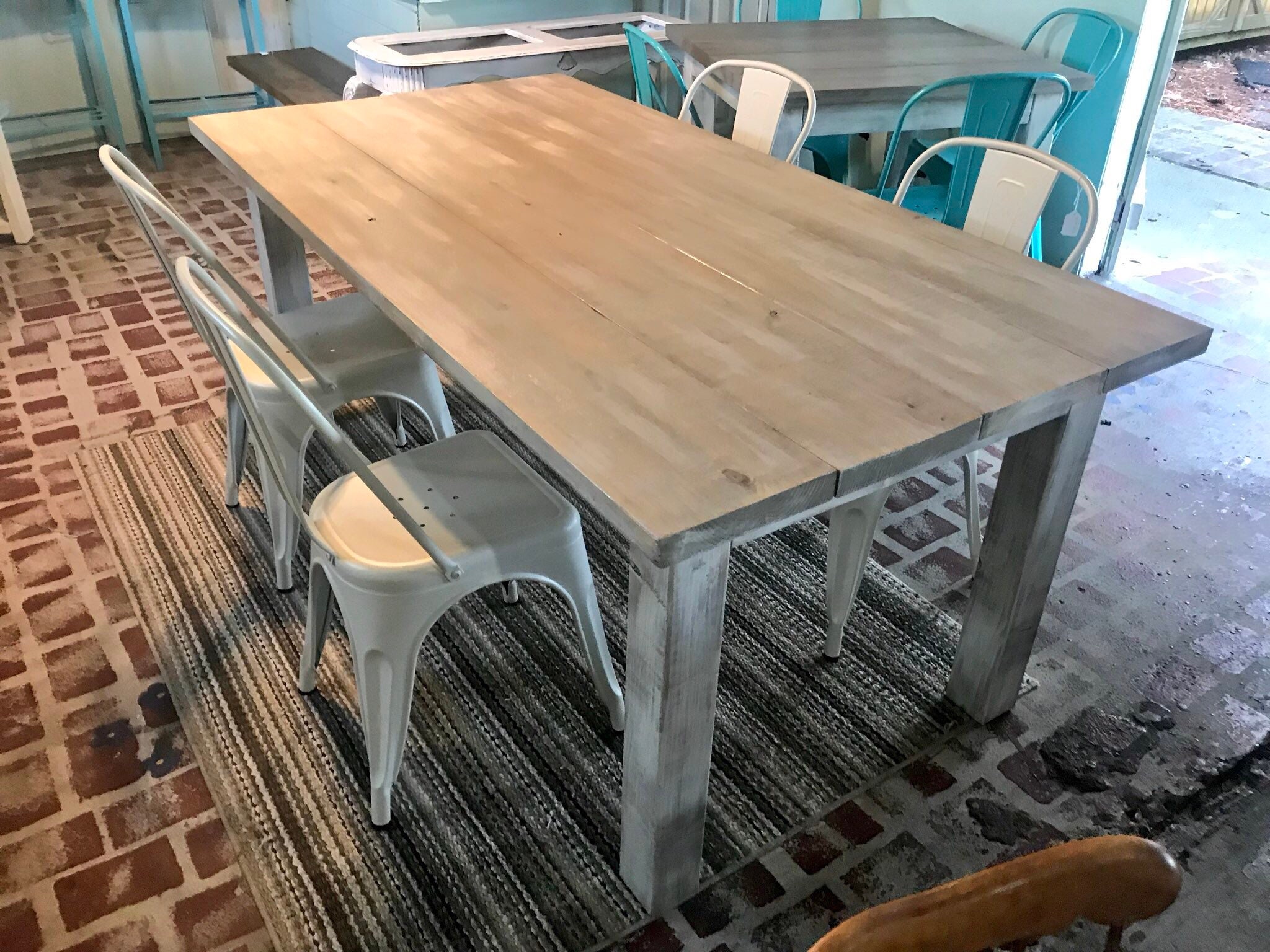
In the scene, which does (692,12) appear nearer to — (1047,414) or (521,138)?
(521,138)

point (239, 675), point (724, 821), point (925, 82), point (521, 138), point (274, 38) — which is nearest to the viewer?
point (724, 821)

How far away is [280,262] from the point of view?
2340 mm

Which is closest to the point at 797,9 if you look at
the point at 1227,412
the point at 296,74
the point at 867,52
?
the point at 867,52

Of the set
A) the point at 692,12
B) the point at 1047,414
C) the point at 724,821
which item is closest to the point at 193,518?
the point at 724,821

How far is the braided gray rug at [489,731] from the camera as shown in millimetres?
1475

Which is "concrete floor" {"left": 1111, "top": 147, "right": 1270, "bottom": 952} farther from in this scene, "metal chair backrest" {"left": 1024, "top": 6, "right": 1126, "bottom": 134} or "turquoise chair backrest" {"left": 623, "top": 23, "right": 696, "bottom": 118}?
"turquoise chair backrest" {"left": 623, "top": 23, "right": 696, "bottom": 118}

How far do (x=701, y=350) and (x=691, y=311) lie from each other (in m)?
0.12

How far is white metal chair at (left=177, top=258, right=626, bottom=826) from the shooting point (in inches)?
55.7

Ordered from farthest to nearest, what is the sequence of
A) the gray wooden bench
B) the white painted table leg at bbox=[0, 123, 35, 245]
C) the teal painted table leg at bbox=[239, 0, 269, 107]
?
1. the teal painted table leg at bbox=[239, 0, 269, 107]
2. the gray wooden bench
3. the white painted table leg at bbox=[0, 123, 35, 245]

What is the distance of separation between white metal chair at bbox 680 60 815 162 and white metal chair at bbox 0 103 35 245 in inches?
99.0

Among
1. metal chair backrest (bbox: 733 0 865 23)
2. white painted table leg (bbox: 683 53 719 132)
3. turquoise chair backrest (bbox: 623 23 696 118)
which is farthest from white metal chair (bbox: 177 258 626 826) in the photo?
metal chair backrest (bbox: 733 0 865 23)

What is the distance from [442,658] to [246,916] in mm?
579

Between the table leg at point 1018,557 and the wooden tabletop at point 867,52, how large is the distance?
1.59 m

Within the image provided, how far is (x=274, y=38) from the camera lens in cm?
500
